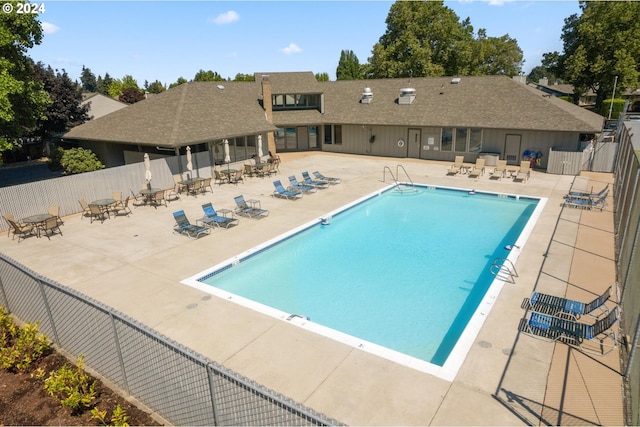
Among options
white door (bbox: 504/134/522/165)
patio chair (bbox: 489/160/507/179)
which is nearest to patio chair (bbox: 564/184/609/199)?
patio chair (bbox: 489/160/507/179)

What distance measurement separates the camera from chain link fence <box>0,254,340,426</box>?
527cm

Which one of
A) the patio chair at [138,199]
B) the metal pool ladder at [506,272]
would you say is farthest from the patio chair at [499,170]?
the patio chair at [138,199]

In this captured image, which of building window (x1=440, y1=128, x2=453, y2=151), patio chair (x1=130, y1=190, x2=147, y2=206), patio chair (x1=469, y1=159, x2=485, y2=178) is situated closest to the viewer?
patio chair (x1=130, y1=190, x2=147, y2=206)

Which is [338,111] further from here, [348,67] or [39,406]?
[348,67]

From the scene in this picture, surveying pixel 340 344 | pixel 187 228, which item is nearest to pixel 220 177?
pixel 187 228

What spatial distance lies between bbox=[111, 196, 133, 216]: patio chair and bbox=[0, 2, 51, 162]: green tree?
17.1 ft

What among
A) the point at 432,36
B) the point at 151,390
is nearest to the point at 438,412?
the point at 151,390

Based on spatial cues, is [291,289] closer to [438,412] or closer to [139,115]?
[438,412]

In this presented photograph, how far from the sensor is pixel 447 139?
29.8 metres

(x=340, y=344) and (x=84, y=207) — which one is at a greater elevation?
(x=84, y=207)

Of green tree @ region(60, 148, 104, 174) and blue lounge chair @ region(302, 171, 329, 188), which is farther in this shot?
green tree @ region(60, 148, 104, 174)

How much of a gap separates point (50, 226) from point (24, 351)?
896 cm

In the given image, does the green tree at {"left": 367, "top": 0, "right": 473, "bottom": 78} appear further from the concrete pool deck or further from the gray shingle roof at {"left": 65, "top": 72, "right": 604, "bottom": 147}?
the concrete pool deck

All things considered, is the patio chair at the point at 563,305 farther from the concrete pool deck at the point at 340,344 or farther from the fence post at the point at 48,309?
the fence post at the point at 48,309
